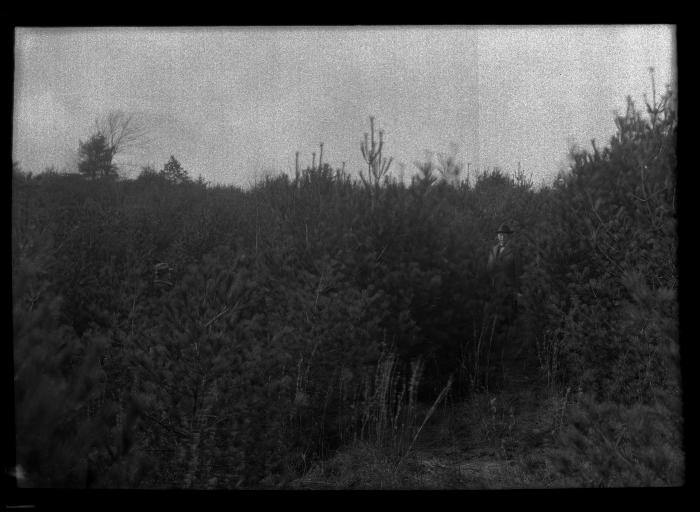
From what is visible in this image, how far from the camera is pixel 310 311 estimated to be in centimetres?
342

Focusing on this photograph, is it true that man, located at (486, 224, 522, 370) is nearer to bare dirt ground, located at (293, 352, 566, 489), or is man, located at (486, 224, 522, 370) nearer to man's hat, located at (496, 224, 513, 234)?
man's hat, located at (496, 224, 513, 234)

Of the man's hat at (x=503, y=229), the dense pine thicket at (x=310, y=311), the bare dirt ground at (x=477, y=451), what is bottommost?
the bare dirt ground at (x=477, y=451)

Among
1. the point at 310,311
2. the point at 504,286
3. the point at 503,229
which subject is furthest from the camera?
the point at 503,229

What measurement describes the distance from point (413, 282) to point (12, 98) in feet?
9.44

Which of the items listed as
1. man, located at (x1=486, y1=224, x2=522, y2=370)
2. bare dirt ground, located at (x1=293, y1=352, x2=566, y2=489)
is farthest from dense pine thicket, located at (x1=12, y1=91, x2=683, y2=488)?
bare dirt ground, located at (x1=293, y1=352, x2=566, y2=489)

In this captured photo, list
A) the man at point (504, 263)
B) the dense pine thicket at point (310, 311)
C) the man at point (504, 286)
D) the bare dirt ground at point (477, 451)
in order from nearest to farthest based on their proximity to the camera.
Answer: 1. the dense pine thicket at point (310, 311)
2. the bare dirt ground at point (477, 451)
3. the man at point (504, 286)
4. the man at point (504, 263)

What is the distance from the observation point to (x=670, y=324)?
2027mm

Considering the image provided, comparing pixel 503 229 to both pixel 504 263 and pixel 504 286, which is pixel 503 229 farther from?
pixel 504 286

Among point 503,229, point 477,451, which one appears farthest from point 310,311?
point 503,229

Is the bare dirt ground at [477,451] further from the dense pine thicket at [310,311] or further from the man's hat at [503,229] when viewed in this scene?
the man's hat at [503,229]

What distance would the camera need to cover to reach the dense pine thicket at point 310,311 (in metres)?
1.90

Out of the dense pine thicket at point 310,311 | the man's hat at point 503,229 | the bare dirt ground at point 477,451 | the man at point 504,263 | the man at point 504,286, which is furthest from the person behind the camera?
the man's hat at point 503,229

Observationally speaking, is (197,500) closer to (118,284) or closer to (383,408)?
(383,408)

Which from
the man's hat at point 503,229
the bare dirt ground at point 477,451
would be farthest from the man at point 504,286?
the bare dirt ground at point 477,451
